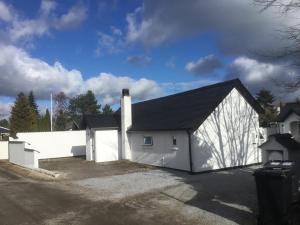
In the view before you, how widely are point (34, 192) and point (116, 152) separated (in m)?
11.7

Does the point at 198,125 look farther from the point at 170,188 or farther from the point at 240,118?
the point at 170,188

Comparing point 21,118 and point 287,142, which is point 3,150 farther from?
point 287,142

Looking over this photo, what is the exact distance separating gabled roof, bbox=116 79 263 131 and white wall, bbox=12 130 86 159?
952cm

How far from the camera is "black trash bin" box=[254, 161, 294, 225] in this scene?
8.13 meters

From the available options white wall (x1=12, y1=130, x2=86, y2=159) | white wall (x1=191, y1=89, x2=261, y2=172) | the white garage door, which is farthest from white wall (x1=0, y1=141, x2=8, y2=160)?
the white garage door

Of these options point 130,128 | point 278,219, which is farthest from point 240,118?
point 278,219

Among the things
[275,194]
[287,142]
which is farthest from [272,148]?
[275,194]

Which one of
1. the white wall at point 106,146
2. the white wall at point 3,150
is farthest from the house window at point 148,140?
the white wall at point 3,150

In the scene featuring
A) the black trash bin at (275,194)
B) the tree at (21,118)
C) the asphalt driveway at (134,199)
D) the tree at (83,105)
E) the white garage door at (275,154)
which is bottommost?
the asphalt driveway at (134,199)

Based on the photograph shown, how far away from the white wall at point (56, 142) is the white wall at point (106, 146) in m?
8.09

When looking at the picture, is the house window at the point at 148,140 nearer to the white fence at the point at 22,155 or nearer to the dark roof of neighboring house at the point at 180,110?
the dark roof of neighboring house at the point at 180,110

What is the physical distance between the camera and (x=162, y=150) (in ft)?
68.1

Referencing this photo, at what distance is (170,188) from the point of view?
13.9m

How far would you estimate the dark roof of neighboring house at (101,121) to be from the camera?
1020 inches
